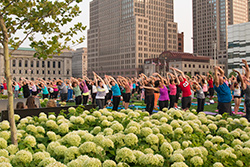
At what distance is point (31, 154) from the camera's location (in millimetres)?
4102

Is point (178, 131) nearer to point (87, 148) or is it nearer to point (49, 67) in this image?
point (87, 148)

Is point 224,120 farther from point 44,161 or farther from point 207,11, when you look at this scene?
point 207,11

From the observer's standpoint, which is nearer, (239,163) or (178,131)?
(239,163)

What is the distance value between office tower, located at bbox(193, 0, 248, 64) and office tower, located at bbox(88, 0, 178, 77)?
3256 centimetres

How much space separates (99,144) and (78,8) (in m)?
3.00

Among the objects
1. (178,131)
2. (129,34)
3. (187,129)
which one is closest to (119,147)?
(178,131)

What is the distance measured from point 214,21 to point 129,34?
6460 centimetres

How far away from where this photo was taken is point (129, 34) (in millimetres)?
142500

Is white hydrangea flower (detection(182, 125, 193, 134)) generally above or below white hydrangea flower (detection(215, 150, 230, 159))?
above

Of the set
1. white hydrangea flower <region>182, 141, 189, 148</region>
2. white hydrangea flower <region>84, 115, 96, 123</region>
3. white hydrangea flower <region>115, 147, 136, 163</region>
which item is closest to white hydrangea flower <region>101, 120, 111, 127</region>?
white hydrangea flower <region>84, 115, 96, 123</region>

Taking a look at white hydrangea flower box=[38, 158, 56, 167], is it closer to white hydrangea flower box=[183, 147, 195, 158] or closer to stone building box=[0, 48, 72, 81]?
white hydrangea flower box=[183, 147, 195, 158]

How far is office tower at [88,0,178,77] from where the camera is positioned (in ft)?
461

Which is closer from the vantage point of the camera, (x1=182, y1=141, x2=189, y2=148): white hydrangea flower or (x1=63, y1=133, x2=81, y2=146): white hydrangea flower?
(x1=63, y1=133, x2=81, y2=146): white hydrangea flower

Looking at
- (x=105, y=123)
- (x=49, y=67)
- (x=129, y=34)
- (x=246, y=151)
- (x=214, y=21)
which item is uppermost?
(x=214, y=21)
